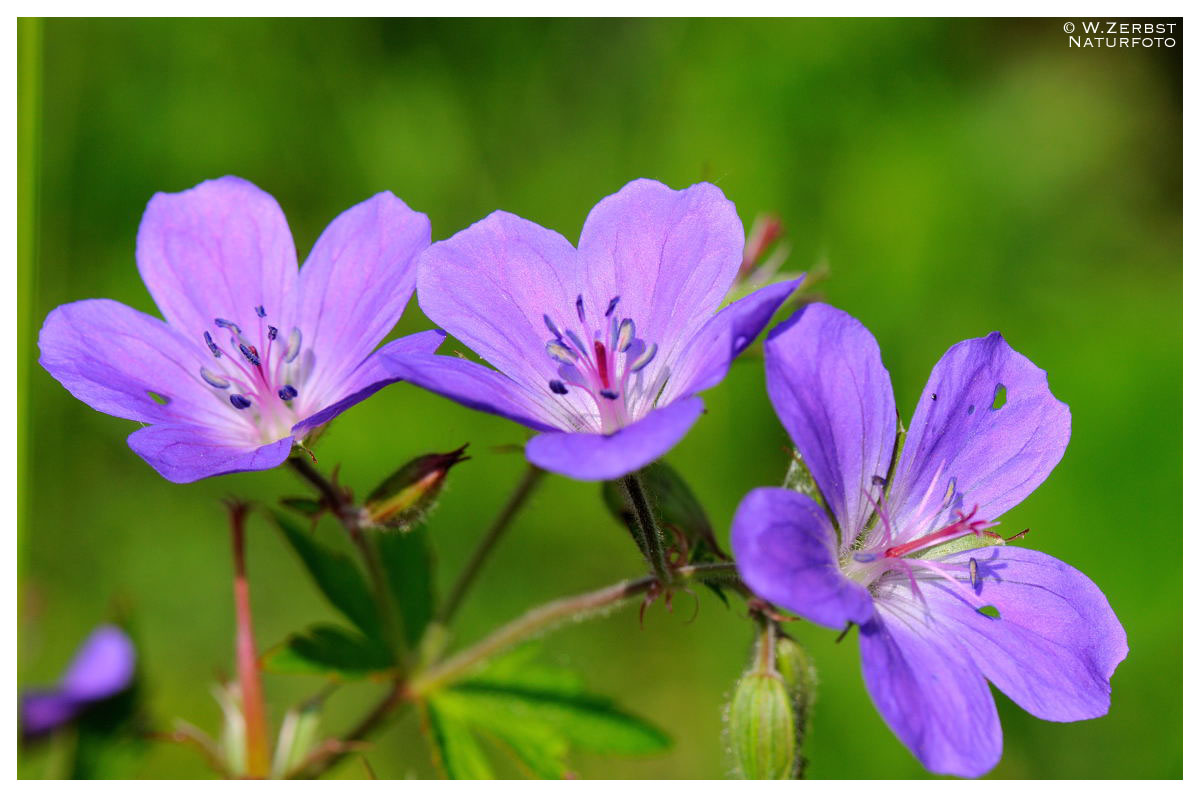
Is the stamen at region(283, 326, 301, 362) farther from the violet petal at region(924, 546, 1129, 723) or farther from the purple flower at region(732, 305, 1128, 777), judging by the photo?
the violet petal at region(924, 546, 1129, 723)

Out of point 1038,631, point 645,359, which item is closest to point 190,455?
point 645,359

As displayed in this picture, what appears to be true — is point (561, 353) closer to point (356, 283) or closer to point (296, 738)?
point (356, 283)

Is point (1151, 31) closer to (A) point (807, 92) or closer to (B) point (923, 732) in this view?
(A) point (807, 92)

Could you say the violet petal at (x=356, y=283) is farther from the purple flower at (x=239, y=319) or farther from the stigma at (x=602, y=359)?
the stigma at (x=602, y=359)

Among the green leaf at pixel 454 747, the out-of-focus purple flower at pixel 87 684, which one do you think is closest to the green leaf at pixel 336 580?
the green leaf at pixel 454 747
